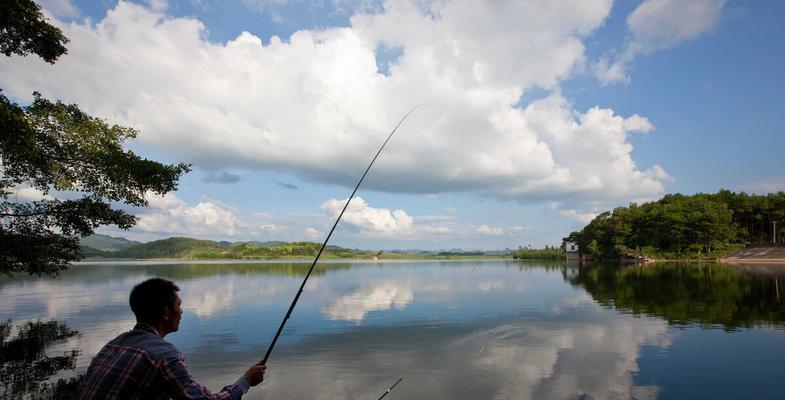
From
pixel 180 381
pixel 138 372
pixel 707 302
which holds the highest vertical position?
pixel 138 372

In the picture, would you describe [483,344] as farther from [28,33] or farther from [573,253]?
[573,253]

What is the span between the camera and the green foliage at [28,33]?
12.7 metres

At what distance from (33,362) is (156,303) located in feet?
54.5

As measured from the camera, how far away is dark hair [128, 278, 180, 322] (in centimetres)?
341

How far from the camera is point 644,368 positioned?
14.3 metres

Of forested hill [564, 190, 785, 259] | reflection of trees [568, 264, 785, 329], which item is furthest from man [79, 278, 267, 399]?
forested hill [564, 190, 785, 259]

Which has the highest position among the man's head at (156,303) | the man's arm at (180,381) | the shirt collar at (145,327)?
the man's head at (156,303)

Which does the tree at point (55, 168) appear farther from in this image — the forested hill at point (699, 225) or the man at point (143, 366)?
the forested hill at point (699, 225)

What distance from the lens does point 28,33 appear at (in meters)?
13.6

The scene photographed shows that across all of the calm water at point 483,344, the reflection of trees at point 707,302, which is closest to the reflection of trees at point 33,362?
the calm water at point 483,344

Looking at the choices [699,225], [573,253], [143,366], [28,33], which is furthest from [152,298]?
[573,253]

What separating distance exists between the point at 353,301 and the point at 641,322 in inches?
806

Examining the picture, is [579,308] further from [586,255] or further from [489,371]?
[586,255]

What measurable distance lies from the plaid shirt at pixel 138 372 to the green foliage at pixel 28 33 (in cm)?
1464
